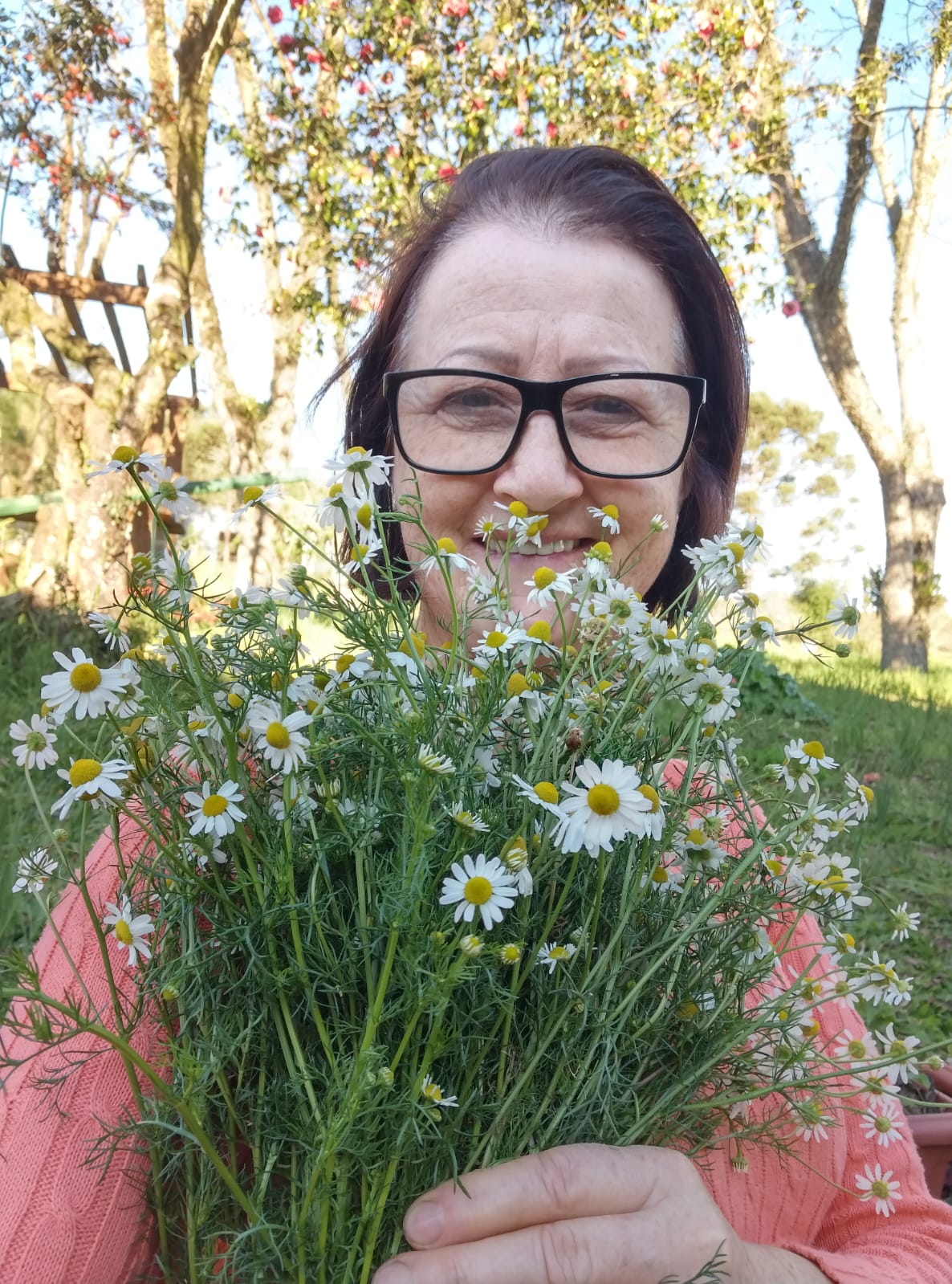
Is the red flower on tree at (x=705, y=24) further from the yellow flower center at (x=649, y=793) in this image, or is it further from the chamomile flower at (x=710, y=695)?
the yellow flower center at (x=649, y=793)

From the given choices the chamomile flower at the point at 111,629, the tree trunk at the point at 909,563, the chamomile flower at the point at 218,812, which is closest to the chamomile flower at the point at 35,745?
the chamomile flower at the point at 111,629

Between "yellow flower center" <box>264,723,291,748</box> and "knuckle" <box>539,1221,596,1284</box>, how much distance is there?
52 cm

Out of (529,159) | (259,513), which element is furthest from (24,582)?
(529,159)

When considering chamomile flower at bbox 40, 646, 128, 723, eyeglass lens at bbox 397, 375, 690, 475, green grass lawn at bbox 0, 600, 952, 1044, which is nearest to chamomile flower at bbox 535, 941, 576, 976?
chamomile flower at bbox 40, 646, 128, 723

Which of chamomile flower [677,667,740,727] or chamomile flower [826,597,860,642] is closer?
chamomile flower [677,667,740,727]

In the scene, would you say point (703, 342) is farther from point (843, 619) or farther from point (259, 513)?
point (259, 513)

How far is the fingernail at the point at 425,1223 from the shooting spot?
81cm

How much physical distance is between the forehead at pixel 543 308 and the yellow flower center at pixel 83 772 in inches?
42.1

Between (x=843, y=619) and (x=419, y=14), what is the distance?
18.9 ft

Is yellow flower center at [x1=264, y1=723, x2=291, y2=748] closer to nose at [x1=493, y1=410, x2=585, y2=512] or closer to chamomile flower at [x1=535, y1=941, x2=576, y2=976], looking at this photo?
chamomile flower at [x1=535, y1=941, x2=576, y2=976]

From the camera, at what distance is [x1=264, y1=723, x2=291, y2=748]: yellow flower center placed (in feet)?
2.52

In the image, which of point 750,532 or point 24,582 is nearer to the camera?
point 750,532

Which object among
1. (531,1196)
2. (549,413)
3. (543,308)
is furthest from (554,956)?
(543,308)

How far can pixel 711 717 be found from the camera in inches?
38.4
